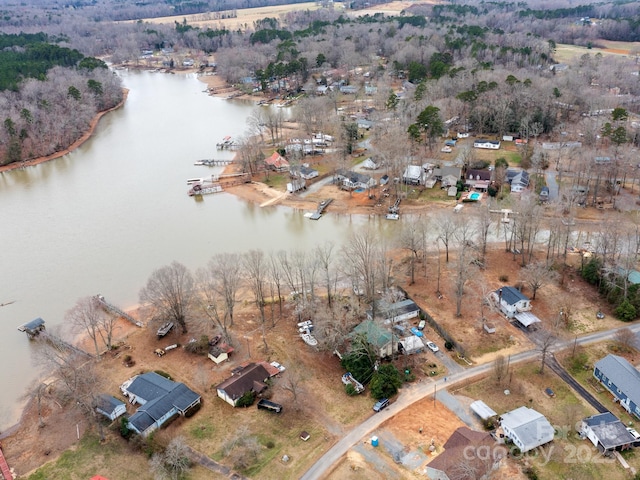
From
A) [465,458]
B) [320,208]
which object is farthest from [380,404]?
[320,208]

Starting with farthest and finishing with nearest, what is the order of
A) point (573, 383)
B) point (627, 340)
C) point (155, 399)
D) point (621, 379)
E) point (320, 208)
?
point (320, 208)
point (627, 340)
point (573, 383)
point (155, 399)
point (621, 379)

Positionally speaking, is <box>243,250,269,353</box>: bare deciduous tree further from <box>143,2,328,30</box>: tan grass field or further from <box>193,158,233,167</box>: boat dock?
<box>143,2,328,30</box>: tan grass field

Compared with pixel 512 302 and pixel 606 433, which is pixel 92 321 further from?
pixel 606 433

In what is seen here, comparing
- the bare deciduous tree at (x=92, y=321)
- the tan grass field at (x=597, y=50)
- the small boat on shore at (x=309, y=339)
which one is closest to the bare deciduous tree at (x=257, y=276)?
the small boat on shore at (x=309, y=339)

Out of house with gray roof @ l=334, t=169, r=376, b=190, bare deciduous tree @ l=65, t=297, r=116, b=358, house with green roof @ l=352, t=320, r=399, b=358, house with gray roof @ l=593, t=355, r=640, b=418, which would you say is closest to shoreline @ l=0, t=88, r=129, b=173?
bare deciduous tree @ l=65, t=297, r=116, b=358

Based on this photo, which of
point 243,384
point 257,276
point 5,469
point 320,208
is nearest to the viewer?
point 5,469

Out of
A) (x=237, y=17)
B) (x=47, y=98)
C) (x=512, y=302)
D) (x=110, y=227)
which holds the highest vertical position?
(x=237, y=17)

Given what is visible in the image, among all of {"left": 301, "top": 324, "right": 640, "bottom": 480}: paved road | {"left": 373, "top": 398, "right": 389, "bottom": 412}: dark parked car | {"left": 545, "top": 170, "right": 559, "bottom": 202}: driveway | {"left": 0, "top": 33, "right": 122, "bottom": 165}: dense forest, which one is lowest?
{"left": 301, "top": 324, "right": 640, "bottom": 480}: paved road

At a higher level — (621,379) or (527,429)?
(621,379)

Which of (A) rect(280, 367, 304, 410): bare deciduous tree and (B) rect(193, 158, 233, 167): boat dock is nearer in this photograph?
(A) rect(280, 367, 304, 410): bare deciduous tree
